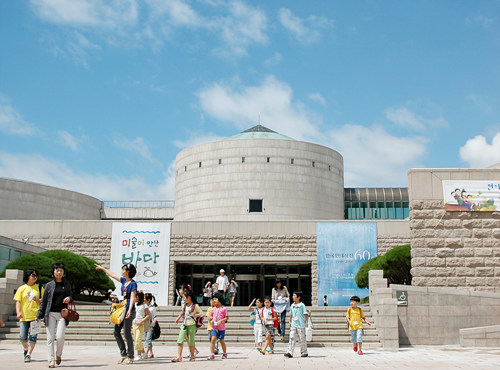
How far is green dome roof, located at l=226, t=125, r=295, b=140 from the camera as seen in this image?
146 ft

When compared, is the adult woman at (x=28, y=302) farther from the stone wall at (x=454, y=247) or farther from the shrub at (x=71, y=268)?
the shrub at (x=71, y=268)

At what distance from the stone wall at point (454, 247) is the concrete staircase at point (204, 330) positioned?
2438mm

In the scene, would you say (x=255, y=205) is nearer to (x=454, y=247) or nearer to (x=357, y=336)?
(x=454, y=247)

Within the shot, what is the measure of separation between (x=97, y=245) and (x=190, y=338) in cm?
2292

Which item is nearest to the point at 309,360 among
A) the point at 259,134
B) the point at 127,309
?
the point at 127,309

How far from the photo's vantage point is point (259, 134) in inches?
1774

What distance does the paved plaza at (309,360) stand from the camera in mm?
10141

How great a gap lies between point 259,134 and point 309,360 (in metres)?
34.3

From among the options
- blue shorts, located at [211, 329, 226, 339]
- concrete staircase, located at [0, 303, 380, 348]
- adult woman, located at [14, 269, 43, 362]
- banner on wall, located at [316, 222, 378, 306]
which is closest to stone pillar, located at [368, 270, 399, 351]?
concrete staircase, located at [0, 303, 380, 348]

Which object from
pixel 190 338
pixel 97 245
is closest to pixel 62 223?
pixel 97 245

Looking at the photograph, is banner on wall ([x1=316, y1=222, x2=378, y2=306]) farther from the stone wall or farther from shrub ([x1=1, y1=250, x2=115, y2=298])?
the stone wall

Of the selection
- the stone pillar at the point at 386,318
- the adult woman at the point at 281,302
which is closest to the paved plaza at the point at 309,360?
the stone pillar at the point at 386,318

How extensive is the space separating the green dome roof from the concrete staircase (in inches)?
1044

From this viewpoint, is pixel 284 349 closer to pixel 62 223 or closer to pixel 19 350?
pixel 19 350
